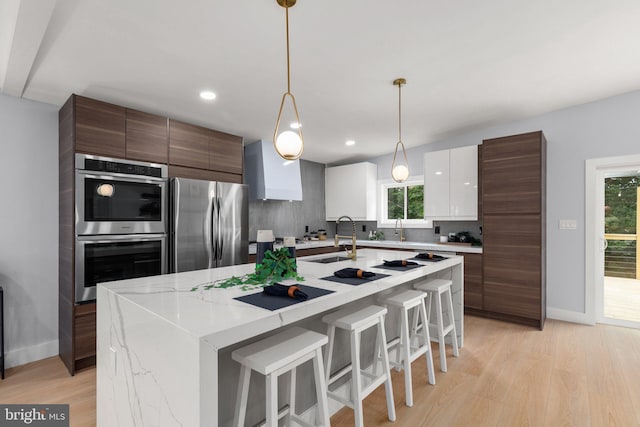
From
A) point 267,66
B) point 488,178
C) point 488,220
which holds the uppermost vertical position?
point 267,66

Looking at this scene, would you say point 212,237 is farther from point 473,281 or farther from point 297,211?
point 473,281

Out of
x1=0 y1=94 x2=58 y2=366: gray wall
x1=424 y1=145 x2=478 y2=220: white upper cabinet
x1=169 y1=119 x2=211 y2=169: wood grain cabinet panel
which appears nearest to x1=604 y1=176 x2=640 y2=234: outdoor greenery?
x1=424 y1=145 x2=478 y2=220: white upper cabinet

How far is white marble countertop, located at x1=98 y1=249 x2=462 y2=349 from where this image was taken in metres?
1.13

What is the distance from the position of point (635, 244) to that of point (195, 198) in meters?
4.90

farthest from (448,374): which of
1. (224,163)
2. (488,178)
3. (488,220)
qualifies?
(224,163)

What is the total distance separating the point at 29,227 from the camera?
2896 mm

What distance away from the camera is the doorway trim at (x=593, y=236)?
143 inches

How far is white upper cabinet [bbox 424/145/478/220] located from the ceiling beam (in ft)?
13.9

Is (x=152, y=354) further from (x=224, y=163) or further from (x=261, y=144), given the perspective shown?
(x=261, y=144)

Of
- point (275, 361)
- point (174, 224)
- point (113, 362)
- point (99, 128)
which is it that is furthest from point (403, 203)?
point (113, 362)

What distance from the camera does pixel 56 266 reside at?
3.04 meters

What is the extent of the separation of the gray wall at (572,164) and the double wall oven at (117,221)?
14.5ft

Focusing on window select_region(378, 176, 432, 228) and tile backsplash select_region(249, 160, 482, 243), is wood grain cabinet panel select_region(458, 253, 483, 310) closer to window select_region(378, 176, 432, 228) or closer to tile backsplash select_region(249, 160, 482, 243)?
tile backsplash select_region(249, 160, 482, 243)

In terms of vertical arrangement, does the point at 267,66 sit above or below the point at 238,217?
above
